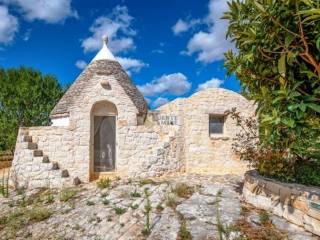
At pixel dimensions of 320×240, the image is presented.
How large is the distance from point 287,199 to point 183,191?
10.6 ft

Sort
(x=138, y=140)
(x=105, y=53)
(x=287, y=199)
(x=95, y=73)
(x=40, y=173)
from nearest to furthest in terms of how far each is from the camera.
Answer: (x=287, y=199) → (x=40, y=173) → (x=138, y=140) → (x=95, y=73) → (x=105, y=53)

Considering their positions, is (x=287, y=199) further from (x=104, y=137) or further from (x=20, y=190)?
(x=20, y=190)

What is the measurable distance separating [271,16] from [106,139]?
9090 mm

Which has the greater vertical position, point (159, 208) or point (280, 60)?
point (280, 60)

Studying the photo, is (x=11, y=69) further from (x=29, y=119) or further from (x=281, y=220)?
(x=281, y=220)

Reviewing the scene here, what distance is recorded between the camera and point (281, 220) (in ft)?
22.2

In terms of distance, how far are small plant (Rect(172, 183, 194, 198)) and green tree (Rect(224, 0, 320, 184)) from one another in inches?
137

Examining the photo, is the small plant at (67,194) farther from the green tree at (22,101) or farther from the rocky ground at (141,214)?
the green tree at (22,101)

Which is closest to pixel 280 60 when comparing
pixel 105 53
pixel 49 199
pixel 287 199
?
pixel 287 199

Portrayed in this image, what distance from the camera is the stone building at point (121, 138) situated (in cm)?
1136

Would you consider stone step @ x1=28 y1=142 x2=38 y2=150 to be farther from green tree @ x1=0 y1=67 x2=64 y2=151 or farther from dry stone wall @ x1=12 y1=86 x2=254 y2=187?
green tree @ x1=0 y1=67 x2=64 y2=151

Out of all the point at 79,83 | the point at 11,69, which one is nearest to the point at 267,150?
the point at 79,83

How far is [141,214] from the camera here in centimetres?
760

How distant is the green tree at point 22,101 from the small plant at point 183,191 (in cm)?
1301
